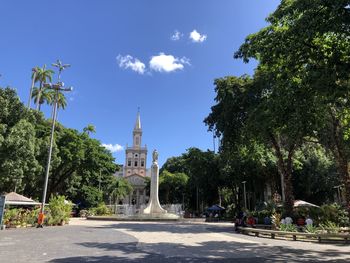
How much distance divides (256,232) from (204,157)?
28.5m

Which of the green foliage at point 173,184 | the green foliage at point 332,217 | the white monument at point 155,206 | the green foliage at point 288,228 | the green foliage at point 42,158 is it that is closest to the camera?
the green foliage at point 288,228

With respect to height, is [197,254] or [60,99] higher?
[60,99]

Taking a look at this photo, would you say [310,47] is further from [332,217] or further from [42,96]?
[42,96]

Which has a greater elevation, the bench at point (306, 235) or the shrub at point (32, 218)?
the shrub at point (32, 218)

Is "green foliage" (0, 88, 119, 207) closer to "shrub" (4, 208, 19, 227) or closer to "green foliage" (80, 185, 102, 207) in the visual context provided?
"green foliage" (80, 185, 102, 207)

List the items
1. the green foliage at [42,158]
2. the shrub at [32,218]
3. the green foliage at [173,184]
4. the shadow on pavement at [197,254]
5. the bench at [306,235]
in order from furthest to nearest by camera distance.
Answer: the green foliage at [173,184], the shrub at [32,218], the green foliage at [42,158], the bench at [306,235], the shadow on pavement at [197,254]

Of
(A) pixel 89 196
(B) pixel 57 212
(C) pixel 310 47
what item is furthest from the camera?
(A) pixel 89 196

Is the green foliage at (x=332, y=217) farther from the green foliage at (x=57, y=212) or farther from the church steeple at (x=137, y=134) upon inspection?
the church steeple at (x=137, y=134)

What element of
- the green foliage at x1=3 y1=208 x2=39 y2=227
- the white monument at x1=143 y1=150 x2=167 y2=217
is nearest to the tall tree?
the green foliage at x1=3 y1=208 x2=39 y2=227

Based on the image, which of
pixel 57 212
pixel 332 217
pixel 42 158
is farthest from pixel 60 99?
pixel 332 217

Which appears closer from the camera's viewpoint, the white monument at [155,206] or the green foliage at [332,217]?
the green foliage at [332,217]

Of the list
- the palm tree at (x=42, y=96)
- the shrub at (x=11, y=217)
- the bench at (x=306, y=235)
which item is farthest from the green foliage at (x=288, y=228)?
the palm tree at (x=42, y=96)

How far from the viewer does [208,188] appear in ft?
172

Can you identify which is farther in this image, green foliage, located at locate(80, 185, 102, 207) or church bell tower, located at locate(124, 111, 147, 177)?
church bell tower, located at locate(124, 111, 147, 177)
